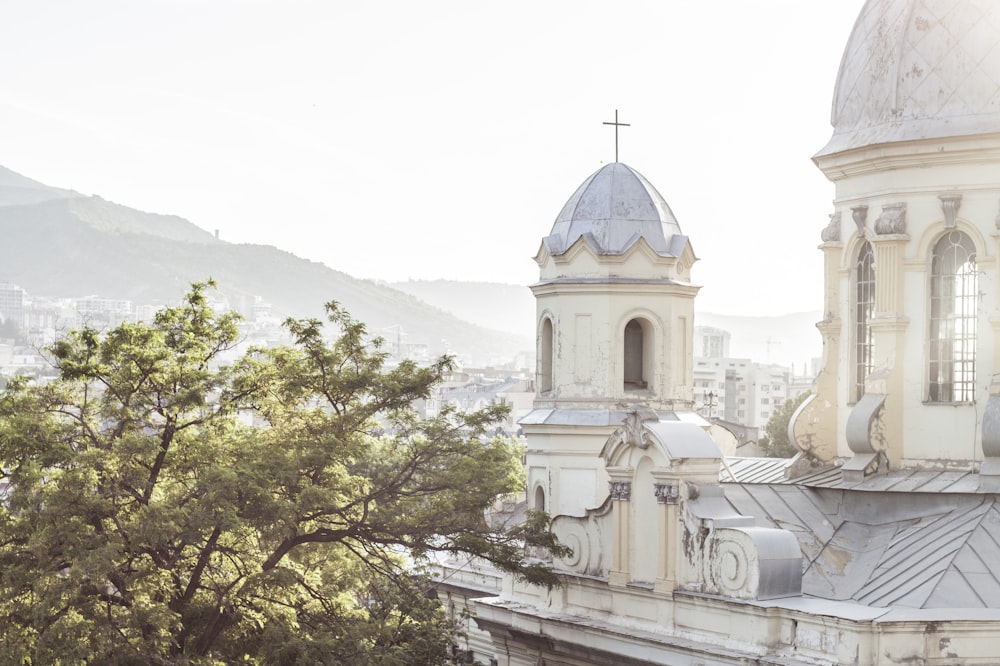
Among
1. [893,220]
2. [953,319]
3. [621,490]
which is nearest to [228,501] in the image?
[621,490]

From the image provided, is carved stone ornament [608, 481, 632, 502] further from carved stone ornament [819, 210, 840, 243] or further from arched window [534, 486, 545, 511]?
carved stone ornament [819, 210, 840, 243]

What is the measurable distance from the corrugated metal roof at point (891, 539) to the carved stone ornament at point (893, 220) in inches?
177

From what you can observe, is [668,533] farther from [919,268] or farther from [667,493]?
[919,268]

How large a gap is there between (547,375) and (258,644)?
8036mm

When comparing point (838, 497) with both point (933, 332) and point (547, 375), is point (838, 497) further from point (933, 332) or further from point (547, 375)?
point (547, 375)

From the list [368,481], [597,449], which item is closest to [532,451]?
[597,449]

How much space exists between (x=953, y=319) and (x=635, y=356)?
599 centimetres

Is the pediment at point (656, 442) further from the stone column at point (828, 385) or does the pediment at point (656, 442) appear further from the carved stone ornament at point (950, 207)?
the carved stone ornament at point (950, 207)

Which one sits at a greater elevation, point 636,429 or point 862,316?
point 862,316

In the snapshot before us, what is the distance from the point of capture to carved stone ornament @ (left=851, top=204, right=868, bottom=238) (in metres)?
32.6

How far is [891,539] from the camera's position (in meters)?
30.1

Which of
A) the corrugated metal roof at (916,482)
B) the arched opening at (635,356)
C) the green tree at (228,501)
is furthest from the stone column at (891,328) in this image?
the green tree at (228,501)

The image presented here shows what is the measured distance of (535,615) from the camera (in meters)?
31.7

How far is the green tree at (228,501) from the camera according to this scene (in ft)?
Result: 90.9
